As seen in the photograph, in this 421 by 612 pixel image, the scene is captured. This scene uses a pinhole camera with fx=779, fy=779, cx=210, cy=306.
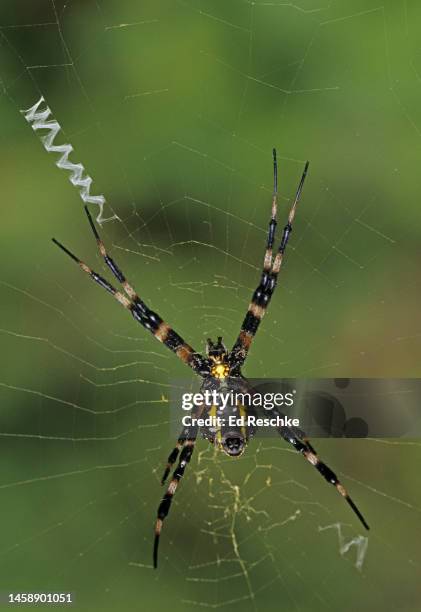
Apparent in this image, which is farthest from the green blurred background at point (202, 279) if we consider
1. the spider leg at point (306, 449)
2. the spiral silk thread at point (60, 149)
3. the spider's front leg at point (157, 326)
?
the spider leg at point (306, 449)

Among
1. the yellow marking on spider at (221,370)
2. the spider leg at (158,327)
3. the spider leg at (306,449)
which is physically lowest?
the spider leg at (306,449)

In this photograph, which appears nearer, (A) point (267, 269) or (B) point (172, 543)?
(A) point (267, 269)

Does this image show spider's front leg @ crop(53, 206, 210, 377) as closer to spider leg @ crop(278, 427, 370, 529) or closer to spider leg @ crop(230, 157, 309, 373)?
spider leg @ crop(230, 157, 309, 373)

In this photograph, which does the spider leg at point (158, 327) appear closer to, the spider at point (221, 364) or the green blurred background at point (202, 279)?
the spider at point (221, 364)

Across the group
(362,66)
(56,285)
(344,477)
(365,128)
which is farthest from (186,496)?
(362,66)

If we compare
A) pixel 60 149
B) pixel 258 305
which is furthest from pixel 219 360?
pixel 60 149

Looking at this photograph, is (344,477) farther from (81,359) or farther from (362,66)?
(362,66)
